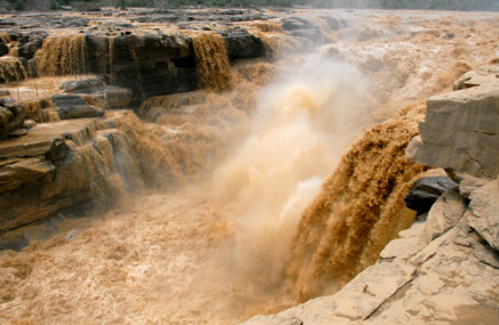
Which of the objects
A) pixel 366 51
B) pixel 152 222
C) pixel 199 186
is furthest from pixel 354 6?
pixel 152 222

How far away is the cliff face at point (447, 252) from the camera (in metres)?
2.66

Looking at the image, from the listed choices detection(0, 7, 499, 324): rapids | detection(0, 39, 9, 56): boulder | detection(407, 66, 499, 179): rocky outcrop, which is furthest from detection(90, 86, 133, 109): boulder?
detection(407, 66, 499, 179): rocky outcrop

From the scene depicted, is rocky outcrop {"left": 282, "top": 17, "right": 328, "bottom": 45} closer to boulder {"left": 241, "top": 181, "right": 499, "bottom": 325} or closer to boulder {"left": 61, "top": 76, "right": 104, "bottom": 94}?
boulder {"left": 61, "top": 76, "right": 104, "bottom": 94}

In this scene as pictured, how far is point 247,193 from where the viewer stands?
8.27m

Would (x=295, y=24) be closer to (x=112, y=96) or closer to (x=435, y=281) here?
(x=112, y=96)

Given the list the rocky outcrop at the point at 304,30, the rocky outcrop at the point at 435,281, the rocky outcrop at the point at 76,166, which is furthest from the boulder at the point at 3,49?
the rocky outcrop at the point at 435,281

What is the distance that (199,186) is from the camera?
9.08 metres

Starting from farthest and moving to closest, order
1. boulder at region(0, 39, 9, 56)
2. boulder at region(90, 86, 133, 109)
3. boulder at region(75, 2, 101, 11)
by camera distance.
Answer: boulder at region(75, 2, 101, 11) → boulder at region(0, 39, 9, 56) → boulder at region(90, 86, 133, 109)

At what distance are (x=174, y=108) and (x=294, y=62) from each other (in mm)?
4590

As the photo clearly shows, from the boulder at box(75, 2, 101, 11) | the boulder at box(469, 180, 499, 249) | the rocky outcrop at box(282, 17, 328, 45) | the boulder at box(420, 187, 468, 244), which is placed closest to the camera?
the boulder at box(469, 180, 499, 249)

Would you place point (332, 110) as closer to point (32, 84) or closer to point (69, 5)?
point (32, 84)

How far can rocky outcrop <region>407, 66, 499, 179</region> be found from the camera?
128 inches

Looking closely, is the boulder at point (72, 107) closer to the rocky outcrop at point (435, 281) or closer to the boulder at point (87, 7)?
the rocky outcrop at point (435, 281)

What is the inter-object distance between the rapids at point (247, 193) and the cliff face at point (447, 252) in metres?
1.11
